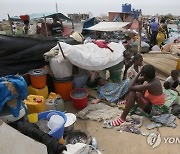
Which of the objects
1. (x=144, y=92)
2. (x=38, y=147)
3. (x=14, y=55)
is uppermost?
(x=14, y=55)

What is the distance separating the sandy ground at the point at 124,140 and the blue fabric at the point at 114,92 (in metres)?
0.77

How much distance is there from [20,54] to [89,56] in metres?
1.25

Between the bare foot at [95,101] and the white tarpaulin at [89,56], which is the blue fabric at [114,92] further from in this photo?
the white tarpaulin at [89,56]

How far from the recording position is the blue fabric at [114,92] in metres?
4.27

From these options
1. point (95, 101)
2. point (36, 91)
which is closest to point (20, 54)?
point (36, 91)

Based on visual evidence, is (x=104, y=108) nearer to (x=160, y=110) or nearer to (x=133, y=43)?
(x=160, y=110)

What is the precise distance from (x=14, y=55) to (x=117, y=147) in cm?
240

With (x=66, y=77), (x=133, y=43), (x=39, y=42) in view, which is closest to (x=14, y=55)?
(x=39, y=42)

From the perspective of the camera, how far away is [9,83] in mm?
2479

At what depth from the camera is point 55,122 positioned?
2736 millimetres

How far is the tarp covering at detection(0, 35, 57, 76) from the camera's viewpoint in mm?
3968

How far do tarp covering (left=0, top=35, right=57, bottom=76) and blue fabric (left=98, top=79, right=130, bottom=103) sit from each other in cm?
131

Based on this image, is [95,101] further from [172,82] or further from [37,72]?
[172,82]

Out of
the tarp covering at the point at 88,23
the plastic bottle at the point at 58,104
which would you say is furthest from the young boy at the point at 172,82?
the tarp covering at the point at 88,23
